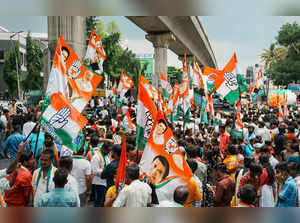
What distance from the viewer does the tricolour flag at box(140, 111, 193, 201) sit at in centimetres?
335

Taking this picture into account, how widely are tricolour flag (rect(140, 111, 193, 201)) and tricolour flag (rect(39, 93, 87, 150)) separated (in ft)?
3.60

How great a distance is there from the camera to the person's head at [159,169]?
134 inches

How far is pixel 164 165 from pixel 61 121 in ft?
5.02

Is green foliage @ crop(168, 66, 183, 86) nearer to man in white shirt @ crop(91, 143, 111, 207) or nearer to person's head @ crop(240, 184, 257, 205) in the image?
man in white shirt @ crop(91, 143, 111, 207)

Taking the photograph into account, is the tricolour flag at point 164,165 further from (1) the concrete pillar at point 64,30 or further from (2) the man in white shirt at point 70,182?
(1) the concrete pillar at point 64,30

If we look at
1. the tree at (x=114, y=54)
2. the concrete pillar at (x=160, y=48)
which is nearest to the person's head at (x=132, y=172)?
the concrete pillar at (x=160, y=48)

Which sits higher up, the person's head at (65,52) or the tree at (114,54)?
the tree at (114,54)

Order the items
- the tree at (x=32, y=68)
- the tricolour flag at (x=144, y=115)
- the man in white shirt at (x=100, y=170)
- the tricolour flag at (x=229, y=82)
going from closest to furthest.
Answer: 1. the tricolour flag at (x=144, y=115)
2. the man in white shirt at (x=100, y=170)
3. the tricolour flag at (x=229, y=82)
4. the tree at (x=32, y=68)

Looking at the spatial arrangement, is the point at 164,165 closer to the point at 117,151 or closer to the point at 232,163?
the point at 117,151

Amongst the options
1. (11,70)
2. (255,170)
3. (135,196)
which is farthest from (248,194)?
(11,70)

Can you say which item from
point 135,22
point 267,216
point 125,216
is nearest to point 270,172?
point 267,216

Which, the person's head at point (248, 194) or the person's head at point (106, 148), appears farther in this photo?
the person's head at point (106, 148)
